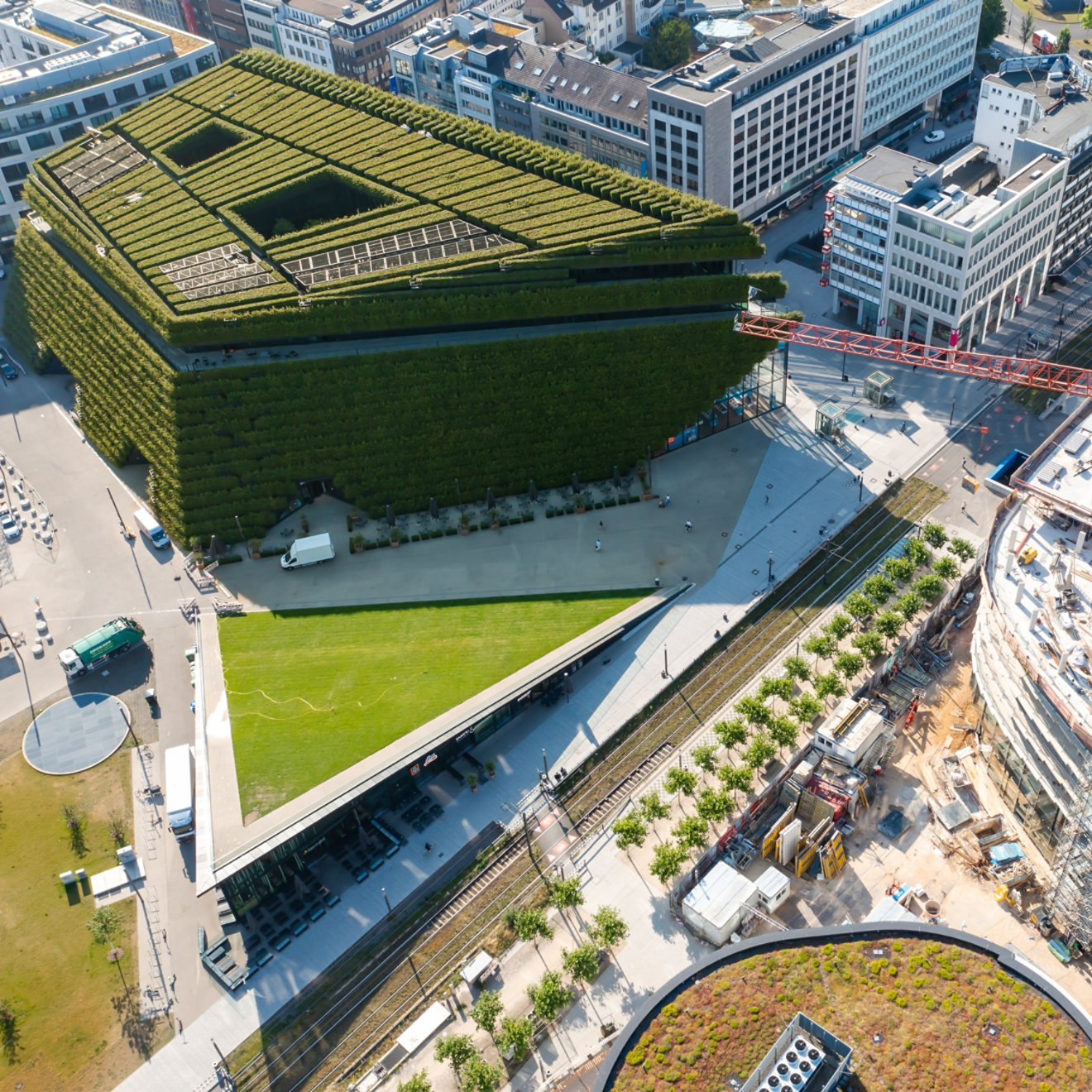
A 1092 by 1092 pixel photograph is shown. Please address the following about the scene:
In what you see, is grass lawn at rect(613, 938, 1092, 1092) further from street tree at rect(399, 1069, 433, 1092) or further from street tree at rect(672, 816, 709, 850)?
street tree at rect(672, 816, 709, 850)

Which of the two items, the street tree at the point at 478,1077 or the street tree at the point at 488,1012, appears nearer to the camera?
the street tree at the point at 478,1077

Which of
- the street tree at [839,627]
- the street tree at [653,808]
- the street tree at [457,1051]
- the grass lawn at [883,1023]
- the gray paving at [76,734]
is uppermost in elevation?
the grass lawn at [883,1023]

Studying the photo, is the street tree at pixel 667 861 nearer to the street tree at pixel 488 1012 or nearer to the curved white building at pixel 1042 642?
→ the street tree at pixel 488 1012

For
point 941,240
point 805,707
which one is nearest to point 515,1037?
point 805,707

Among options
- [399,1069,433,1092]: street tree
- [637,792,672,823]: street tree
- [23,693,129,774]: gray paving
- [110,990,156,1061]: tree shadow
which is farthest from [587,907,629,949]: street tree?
[23,693,129,774]: gray paving

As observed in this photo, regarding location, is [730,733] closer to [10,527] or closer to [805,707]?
[805,707]

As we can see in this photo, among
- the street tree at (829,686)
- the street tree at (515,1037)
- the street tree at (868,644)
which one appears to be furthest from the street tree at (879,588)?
the street tree at (515,1037)
